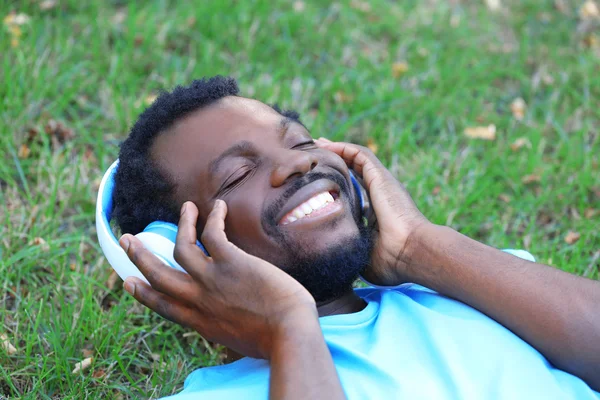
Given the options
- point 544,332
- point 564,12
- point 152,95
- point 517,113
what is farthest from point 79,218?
point 564,12

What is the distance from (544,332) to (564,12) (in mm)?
4132

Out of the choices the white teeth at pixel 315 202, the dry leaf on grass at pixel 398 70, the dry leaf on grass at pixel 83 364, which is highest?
the white teeth at pixel 315 202

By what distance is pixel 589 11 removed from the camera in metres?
5.69

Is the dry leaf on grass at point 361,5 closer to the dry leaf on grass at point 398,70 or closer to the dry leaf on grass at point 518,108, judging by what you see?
the dry leaf on grass at point 398,70

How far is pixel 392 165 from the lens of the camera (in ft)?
13.7

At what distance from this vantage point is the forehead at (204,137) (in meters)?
2.57

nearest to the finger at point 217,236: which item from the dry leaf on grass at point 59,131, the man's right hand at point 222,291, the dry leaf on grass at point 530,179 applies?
the man's right hand at point 222,291

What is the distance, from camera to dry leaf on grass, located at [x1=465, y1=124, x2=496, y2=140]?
14.6ft

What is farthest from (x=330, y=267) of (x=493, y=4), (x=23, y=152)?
(x=493, y=4)

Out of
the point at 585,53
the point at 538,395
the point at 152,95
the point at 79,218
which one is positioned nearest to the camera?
the point at 538,395

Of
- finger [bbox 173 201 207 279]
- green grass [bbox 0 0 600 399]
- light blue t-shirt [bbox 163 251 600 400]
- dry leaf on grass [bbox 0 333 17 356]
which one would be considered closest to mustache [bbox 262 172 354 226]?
finger [bbox 173 201 207 279]

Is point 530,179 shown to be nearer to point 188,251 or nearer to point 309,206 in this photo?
point 309,206

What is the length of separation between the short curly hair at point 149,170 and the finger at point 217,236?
1.04ft

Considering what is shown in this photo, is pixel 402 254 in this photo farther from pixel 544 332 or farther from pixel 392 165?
pixel 392 165
